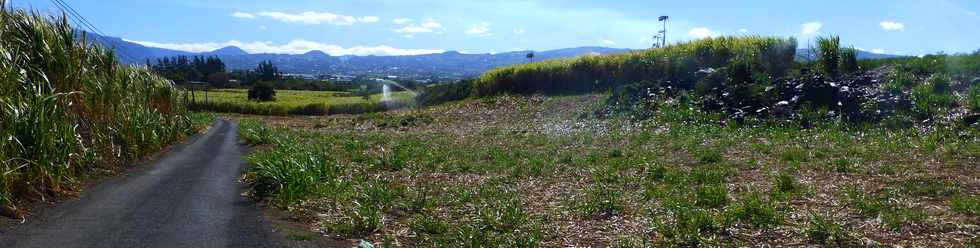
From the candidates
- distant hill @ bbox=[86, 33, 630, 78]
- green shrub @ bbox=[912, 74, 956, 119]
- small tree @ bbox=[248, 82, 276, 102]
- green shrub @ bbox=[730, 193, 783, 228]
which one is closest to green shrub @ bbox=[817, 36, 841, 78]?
green shrub @ bbox=[912, 74, 956, 119]

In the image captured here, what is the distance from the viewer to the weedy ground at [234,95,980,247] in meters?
6.25

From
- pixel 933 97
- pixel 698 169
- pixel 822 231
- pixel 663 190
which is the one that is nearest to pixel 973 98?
pixel 933 97

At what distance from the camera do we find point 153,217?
6.71 metres

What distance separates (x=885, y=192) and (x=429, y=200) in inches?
188

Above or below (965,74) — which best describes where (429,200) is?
below

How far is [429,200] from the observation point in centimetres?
832

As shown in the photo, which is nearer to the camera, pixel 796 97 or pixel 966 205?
pixel 966 205

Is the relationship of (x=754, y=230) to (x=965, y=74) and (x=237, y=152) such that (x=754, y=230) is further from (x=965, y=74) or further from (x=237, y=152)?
(x=237, y=152)

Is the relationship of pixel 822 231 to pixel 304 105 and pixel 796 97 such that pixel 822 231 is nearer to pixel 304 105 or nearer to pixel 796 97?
pixel 796 97

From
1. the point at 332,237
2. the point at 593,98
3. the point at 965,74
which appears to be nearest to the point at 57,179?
the point at 332,237

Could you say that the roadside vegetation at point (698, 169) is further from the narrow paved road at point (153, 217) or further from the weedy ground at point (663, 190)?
the narrow paved road at point (153, 217)

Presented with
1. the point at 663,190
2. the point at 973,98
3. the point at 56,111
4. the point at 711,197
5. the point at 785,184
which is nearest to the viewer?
the point at 711,197

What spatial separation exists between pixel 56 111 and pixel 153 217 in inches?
82.9

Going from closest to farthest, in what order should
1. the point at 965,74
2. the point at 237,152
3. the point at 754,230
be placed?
the point at 754,230
the point at 965,74
the point at 237,152
